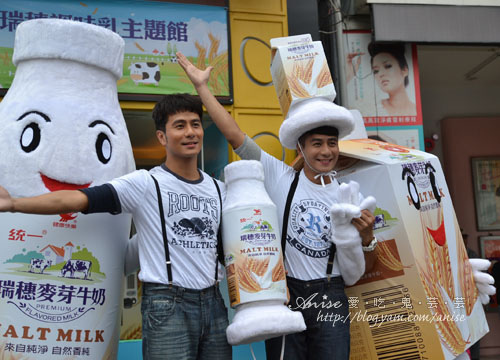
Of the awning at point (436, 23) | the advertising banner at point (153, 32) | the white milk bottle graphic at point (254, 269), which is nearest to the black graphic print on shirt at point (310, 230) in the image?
the white milk bottle graphic at point (254, 269)

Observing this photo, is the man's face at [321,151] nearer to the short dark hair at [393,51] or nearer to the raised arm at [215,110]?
the raised arm at [215,110]

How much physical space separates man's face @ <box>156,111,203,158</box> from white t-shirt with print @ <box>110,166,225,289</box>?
0.45 feet

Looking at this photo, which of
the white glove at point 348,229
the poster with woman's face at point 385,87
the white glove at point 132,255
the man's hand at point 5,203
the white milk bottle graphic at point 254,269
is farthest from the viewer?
the poster with woman's face at point 385,87

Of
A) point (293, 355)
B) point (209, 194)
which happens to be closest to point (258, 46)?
point (209, 194)

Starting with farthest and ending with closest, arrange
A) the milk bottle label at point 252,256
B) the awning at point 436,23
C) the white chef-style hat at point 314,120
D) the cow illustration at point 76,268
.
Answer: the awning at point 436,23, the white chef-style hat at point 314,120, the cow illustration at point 76,268, the milk bottle label at point 252,256

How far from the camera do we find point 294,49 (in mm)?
3492

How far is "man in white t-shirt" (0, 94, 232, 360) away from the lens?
7.81 feet

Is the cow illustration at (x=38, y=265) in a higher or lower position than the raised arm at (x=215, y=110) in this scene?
lower

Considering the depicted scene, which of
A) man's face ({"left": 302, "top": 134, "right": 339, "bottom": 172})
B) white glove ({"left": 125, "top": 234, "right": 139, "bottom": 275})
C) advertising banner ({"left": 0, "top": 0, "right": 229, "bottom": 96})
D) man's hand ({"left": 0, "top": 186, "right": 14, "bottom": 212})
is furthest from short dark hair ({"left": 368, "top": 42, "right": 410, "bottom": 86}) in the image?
man's hand ({"left": 0, "top": 186, "right": 14, "bottom": 212})

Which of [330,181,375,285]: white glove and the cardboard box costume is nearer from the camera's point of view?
[330,181,375,285]: white glove

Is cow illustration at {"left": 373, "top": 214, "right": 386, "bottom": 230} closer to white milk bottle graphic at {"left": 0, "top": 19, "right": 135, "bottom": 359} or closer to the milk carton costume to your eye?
the milk carton costume

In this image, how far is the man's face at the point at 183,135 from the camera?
265 centimetres

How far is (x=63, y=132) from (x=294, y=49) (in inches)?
63.3

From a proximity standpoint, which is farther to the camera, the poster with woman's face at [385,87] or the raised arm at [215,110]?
the poster with woman's face at [385,87]
